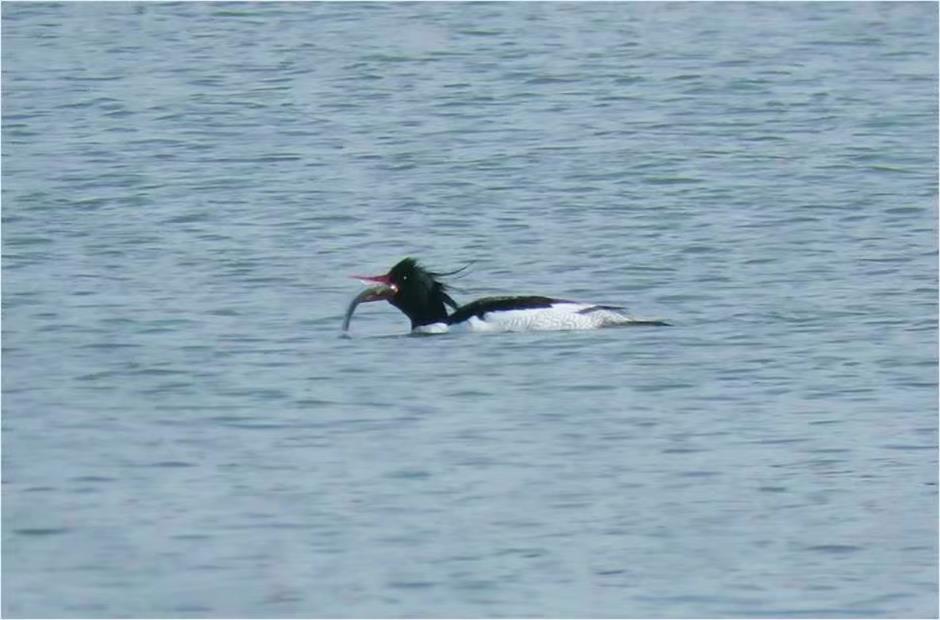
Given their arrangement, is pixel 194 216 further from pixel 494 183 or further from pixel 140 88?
pixel 140 88

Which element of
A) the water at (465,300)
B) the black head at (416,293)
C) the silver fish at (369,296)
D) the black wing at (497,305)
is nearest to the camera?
the water at (465,300)

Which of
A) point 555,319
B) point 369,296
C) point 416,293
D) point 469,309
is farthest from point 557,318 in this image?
point 369,296

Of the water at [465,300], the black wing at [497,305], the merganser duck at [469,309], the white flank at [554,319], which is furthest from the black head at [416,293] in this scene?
the white flank at [554,319]

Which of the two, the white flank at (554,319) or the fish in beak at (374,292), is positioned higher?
the fish in beak at (374,292)

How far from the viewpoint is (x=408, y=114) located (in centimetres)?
2141

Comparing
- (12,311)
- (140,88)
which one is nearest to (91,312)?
(12,311)

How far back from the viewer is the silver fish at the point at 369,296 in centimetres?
1370

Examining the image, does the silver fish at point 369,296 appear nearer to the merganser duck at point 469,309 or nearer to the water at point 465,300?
the merganser duck at point 469,309

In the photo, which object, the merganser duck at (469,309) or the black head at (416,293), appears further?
the black head at (416,293)

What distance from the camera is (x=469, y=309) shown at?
1423 cm

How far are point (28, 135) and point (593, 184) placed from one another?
5160mm

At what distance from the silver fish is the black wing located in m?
0.41

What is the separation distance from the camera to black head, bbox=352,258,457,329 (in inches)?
565

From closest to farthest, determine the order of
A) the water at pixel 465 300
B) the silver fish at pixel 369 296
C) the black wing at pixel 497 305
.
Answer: the water at pixel 465 300 < the silver fish at pixel 369 296 < the black wing at pixel 497 305
